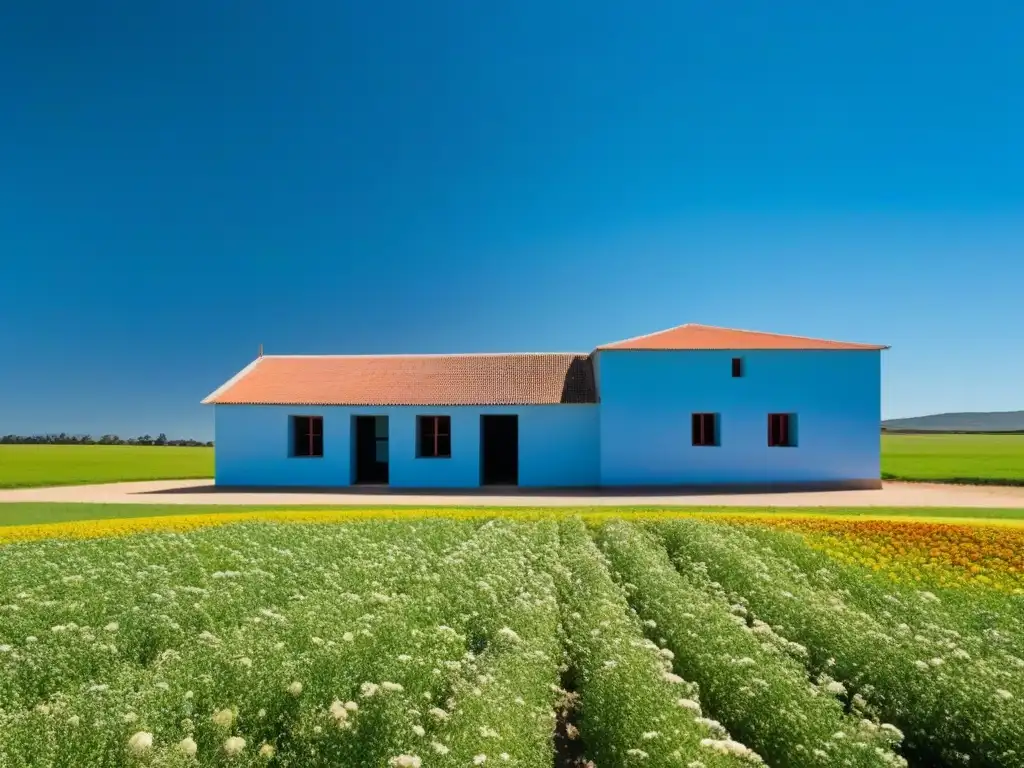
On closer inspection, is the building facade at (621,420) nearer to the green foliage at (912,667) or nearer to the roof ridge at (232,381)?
the roof ridge at (232,381)

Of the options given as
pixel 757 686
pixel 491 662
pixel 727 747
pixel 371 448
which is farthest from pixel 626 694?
pixel 371 448

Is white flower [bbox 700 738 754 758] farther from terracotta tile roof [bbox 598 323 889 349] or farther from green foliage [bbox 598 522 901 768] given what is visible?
terracotta tile roof [bbox 598 323 889 349]

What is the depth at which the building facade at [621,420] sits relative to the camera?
85.2 feet

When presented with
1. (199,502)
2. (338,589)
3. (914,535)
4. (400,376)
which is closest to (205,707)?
(338,589)

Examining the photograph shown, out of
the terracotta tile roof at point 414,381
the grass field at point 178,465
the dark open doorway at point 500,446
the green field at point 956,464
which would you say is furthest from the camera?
the dark open doorway at point 500,446

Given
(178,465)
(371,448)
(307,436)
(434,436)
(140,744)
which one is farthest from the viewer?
(178,465)

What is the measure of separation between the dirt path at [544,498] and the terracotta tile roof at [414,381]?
3.89m

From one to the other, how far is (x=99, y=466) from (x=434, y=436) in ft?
75.4

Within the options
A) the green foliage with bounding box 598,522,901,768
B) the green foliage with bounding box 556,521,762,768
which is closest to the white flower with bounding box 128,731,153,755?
the green foliage with bounding box 556,521,762,768

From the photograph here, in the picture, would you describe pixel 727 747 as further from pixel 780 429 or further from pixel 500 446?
pixel 500 446

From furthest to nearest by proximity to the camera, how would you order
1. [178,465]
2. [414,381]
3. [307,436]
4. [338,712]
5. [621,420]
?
1. [178,465]
2. [414,381]
3. [307,436]
4. [621,420]
5. [338,712]

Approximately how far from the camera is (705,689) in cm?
576

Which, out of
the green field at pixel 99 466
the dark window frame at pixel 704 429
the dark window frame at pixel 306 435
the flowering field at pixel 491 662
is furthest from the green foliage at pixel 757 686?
the green field at pixel 99 466

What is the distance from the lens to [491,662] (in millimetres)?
5840
